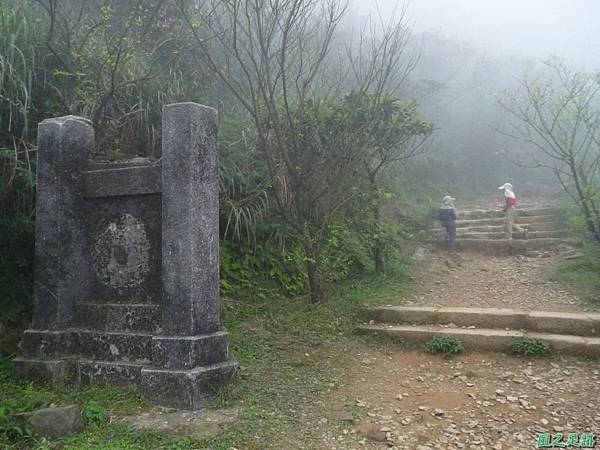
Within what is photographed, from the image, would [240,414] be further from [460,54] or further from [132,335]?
[460,54]

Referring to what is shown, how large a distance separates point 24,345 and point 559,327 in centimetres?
534

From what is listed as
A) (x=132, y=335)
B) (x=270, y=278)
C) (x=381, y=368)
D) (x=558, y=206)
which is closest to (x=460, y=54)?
(x=558, y=206)

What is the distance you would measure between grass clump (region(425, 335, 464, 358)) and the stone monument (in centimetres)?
221

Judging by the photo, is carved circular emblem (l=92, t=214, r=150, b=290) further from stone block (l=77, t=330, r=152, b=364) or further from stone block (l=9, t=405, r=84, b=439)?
stone block (l=9, t=405, r=84, b=439)

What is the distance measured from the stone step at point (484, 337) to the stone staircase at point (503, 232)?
5125 millimetres

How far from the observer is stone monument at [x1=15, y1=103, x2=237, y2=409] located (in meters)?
3.88

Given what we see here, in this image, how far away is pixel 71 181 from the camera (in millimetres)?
4410

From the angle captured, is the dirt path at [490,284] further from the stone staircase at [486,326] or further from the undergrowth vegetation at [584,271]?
the stone staircase at [486,326]

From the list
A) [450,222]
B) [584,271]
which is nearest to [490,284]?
[584,271]

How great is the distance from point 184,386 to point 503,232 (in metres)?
9.15

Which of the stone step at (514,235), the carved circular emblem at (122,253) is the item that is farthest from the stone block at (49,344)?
the stone step at (514,235)

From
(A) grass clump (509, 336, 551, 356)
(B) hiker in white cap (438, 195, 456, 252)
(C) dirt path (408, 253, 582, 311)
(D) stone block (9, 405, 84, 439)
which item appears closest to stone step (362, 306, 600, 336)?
(A) grass clump (509, 336, 551, 356)

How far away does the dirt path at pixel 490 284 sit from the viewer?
21.2 feet

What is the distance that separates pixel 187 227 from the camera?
154 inches
